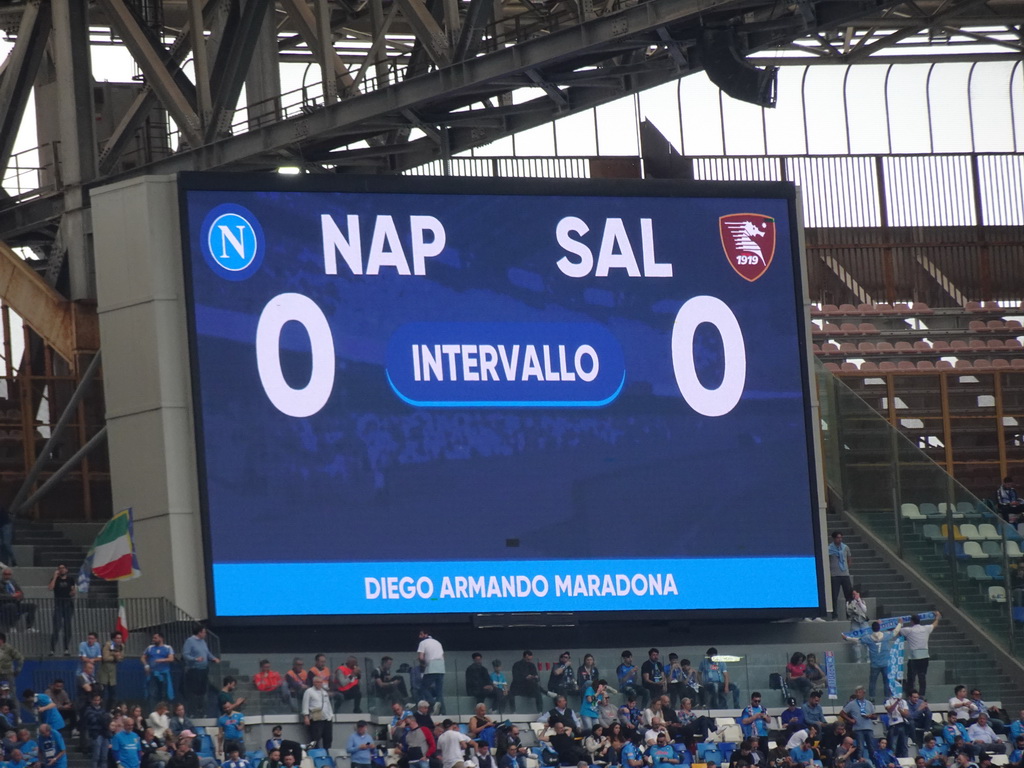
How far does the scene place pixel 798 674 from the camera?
24.1 metres

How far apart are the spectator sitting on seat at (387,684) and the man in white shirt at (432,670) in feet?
1.06

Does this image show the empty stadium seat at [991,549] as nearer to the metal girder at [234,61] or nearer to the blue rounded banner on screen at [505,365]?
the blue rounded banner on screen at [505,365]

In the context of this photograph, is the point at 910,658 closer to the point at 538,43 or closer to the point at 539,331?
the point at 539,331

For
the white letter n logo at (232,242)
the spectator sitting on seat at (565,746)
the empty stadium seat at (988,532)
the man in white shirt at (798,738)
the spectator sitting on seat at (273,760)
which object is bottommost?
the man in white shirt at (798,738)

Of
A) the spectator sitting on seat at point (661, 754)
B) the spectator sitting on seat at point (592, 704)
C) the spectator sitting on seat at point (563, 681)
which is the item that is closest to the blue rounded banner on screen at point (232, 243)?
the spectator sitting on seat at point (563, 681)

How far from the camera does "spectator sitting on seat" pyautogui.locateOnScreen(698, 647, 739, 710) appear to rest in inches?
931

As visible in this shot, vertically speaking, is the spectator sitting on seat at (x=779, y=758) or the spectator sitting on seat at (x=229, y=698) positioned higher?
the spectator sitting on seat at (x=229, y=698)

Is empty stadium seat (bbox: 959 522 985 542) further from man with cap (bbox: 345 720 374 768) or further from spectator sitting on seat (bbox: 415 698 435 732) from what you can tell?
man with cap (bbox: 345 720 374 768)

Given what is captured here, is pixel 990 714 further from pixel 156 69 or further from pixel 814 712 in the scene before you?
pixel 156 69

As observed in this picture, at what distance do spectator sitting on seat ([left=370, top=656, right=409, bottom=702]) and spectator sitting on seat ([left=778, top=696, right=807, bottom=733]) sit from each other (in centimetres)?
420

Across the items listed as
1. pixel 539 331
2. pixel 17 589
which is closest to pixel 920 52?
pixel 539 331

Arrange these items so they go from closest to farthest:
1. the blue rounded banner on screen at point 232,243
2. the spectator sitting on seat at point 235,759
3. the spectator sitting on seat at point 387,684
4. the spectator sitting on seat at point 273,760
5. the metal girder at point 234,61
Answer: the spectator sitting on seat at point 235,759 < the spectator sitting on seat at point 273,760 < the spectator sitting on seat at point 387,684 < the blue rounded banner on screen at point 232,243 < the metal girder at point 234,61

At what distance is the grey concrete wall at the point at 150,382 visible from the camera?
23.1 meters

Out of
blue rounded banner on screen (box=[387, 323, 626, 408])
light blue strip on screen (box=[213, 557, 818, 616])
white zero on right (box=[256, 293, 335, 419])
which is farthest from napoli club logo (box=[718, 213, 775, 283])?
white zero on right (box=[256, 293, 335, 419])
